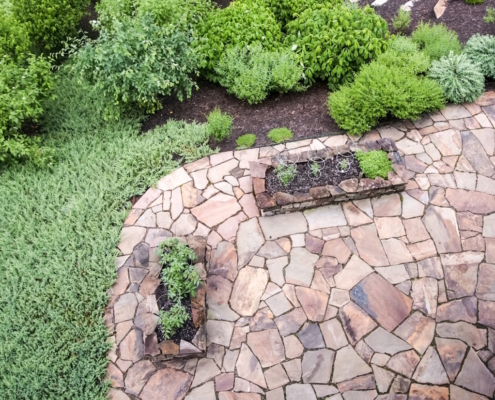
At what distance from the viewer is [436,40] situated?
7.07 metres

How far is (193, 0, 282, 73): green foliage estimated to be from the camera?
680 cm

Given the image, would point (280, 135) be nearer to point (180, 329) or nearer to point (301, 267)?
point (301, 267)

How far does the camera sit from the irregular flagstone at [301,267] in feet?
16.2

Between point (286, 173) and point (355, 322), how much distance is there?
205 centimetres

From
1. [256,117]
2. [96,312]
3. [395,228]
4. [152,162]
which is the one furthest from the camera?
[256,117]

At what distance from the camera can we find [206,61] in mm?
6789

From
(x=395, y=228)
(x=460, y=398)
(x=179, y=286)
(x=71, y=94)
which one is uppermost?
(x=71, y=94)

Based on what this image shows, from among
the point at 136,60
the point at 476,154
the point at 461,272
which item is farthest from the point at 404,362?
the point at 136,60

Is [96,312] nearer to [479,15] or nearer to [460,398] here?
[460,398]

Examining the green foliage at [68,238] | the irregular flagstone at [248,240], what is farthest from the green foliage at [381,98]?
the green foliage at [68,238]

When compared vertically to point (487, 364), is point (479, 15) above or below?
above

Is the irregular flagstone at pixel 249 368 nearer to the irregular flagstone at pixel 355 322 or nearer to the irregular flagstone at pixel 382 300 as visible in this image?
the irregular flagstone at pixel 355 322

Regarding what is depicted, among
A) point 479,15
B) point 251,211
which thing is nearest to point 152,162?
point 251,211

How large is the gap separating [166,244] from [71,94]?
3.89 metres
